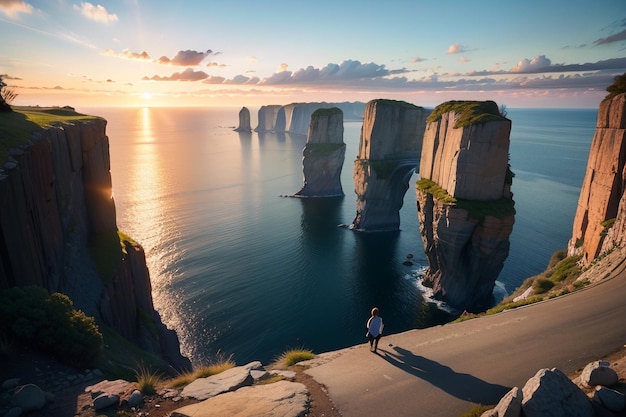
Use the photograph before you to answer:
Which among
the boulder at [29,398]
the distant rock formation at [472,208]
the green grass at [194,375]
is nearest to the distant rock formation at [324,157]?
the distant rock formation at [472,208]

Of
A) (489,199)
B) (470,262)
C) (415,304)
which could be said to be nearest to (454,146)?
(489,199)

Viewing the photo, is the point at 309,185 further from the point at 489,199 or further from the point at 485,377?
the point at 485,377

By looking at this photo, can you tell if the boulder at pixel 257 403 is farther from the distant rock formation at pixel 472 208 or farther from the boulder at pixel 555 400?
the distant rock formation at pixel 472 208

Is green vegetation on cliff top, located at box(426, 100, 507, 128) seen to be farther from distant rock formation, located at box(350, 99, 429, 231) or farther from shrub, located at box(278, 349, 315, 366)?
shrub, located at box(278, 349, 315, 366)

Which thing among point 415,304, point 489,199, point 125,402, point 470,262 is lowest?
point 415,304

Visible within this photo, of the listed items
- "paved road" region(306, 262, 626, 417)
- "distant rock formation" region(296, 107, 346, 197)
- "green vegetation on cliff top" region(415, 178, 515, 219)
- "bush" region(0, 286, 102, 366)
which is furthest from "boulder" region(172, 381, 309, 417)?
"distant rock formation" region(296, 107, 346, 197)

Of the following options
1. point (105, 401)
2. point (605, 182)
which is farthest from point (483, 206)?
point (105, 401)

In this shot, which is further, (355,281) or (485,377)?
(355,281)
